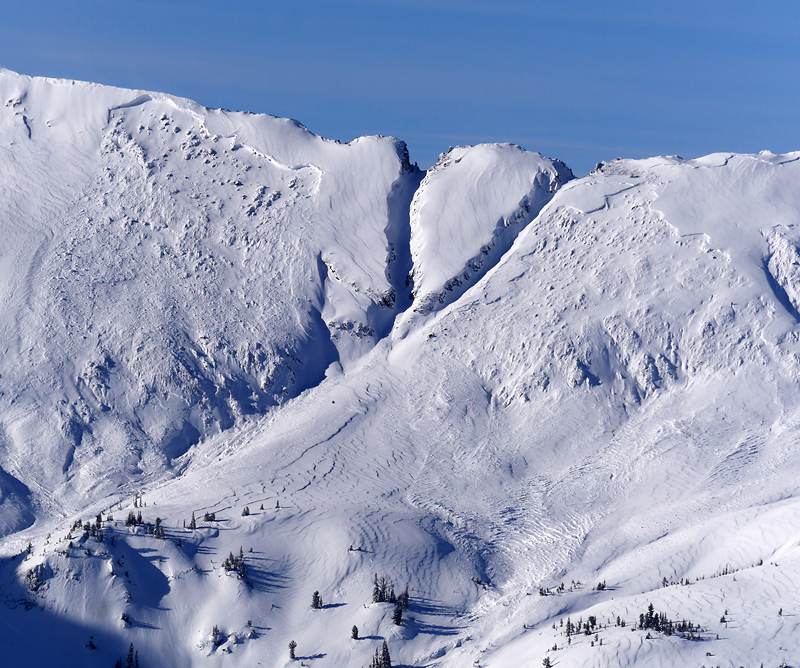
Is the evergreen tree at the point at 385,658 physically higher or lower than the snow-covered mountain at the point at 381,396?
lower

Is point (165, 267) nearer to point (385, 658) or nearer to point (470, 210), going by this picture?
point (470, 210)

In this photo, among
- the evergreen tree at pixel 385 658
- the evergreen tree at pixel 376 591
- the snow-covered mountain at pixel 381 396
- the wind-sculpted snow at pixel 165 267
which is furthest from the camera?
the wind-sculpted snow at pixel 165 267

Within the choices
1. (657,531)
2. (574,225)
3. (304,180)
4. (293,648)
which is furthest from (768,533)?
(304,180)

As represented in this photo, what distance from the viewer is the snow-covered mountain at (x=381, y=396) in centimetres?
7431

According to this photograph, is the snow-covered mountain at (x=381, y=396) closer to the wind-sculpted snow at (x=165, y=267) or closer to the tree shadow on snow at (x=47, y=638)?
the tree shadow on snow at (x=47, y=638)

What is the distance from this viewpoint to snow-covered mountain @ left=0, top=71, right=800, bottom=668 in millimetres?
74312

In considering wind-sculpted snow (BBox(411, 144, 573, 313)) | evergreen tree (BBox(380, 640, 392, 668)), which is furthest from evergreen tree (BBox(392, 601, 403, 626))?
wind-sculpted snow (BBox(411, 144, 573, 313))

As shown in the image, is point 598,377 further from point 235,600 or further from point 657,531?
point 235,600

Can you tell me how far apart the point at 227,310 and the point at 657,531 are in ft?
160

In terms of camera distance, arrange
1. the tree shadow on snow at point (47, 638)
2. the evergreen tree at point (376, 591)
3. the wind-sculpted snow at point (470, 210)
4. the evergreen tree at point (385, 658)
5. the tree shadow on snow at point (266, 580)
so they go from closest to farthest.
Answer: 1. the tree shadow on snow at point (47, 638)
2. the evergreen tree at point (385, 658)
3. the evergreen tree at point (376, 591)
4. the tree shadow on snow at point (266, 580)
5. the wind-sculpted snow at point (470, 210)

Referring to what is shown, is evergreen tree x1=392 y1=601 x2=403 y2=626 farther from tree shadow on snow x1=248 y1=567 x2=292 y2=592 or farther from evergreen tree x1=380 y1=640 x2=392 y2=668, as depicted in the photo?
tree shadow on snow x1=248 y1=567 x2=292 y2=592

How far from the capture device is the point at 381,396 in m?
102

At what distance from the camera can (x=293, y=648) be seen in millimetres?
72812

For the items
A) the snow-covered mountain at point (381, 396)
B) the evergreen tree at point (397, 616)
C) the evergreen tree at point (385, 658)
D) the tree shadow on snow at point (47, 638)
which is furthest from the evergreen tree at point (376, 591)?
the tree shadow on snow at point (47, 638)
